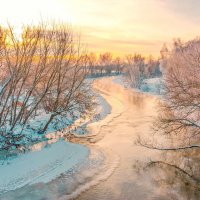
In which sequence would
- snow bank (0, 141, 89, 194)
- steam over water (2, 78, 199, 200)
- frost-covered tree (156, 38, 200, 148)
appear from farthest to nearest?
frost-covered tree (156, 38, 200, 148)
snow bank (0, 141, 89, 194)
steam over water (2, 78, 199, 200)

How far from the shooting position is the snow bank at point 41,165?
12984 mm

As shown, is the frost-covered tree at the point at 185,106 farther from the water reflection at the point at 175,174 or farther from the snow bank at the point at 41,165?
the snow bank at the point at 41,165

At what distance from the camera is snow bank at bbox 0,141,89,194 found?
42.6 feet

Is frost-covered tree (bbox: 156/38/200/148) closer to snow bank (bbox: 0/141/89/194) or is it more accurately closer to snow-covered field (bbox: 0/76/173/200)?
snow-covered field (bbox: 0/76/173/200)

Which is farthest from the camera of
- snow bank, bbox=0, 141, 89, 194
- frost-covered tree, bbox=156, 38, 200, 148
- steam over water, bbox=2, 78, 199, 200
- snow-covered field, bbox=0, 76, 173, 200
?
frost-covered tree, bbox=156, 38, 200, 148

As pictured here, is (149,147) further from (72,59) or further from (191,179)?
(72,59)

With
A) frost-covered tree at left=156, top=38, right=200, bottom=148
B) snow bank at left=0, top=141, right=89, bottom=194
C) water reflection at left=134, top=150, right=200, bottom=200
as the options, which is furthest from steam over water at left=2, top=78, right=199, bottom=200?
frost-covered tree at left=156, top=38, right=200, bottom=148

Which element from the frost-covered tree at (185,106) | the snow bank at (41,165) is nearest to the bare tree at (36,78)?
the snow bank at (41,165)

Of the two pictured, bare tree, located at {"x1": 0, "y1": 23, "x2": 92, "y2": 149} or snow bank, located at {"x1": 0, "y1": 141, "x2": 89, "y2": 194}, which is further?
bare tree, located at {"x1": 0, "y1": 23, "x2": 92, "y2": 149}

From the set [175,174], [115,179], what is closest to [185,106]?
[175,174]

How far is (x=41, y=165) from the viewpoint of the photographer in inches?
578

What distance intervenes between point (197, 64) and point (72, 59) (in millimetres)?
8031

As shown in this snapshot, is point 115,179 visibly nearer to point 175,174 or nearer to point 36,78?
point 175,174

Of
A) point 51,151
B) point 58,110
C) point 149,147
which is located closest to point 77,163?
point 51,151
